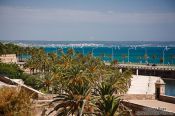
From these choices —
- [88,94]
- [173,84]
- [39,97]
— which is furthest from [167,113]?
[173,84]

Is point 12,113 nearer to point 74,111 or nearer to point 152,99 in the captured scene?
point 74,111

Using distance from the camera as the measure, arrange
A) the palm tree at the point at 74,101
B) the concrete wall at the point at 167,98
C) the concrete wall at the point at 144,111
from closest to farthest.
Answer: the palm tree at the point at 74,101, the concrete wall at the point at 144,111, the concrete wall at the point at 167,98

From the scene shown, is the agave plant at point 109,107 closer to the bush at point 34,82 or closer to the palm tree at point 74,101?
the palm tree at point 74,101

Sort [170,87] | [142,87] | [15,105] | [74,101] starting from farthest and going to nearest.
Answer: [170,87] < [142,87] < [15,105] < [74,101]

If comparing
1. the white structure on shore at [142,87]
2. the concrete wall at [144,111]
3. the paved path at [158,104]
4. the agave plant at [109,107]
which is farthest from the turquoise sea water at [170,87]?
the agave plant at [109,107]

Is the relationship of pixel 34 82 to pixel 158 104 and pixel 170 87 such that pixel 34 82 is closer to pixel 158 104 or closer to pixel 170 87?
pixel 158 104

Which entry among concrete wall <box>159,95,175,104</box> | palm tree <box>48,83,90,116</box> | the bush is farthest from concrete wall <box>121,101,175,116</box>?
the bush

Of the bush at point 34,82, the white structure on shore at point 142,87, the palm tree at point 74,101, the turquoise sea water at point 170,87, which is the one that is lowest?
the turquoise sea water at point 170,87

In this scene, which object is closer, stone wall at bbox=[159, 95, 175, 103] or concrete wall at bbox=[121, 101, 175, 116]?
concrete wall at bbox=[121, 101, 175, 116]

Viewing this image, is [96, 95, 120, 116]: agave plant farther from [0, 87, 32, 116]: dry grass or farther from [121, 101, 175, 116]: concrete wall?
[0, 87, 32, 116]: dry grass

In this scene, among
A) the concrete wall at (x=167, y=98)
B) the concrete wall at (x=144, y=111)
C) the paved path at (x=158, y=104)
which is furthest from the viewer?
the concrete wall at (x=167, y=98)

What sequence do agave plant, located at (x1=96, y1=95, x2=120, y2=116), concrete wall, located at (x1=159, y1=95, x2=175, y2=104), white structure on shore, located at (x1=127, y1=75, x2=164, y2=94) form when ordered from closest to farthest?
agave plant, located at (x1=96, y1=95, x2=120, y2=116) → concrete wall, located at (x1=159, y1=95, x2=175, y2=104) → white structure on shore, located at (x1=127, y1=75, x2=164, y2=94)

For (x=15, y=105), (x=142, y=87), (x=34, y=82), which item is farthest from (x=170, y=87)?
(x=15, y=105)

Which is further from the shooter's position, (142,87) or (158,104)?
(142,87)
